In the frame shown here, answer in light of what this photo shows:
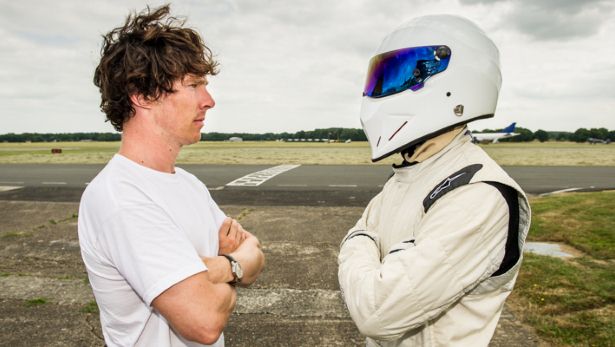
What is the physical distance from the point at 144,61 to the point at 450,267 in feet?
4.83

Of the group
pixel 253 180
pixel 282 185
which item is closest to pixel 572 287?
pixel 282 185

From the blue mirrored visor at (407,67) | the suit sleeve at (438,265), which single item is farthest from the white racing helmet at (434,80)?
the suit sleeve at (438,265)

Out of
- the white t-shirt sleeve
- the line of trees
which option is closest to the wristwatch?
the white t-shirt sleeve

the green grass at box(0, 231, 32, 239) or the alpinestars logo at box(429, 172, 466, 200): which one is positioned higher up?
the alpinestars logo at box(429, 172, 466, 200)

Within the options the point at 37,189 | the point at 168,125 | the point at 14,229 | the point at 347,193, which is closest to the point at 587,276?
the point at 168,125

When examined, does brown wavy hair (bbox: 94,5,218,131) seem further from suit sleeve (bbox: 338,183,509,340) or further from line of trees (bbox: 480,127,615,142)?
line of trees (bbox: 480,127,615,142)

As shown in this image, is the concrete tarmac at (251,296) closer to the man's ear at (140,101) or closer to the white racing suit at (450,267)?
the white racing suit at (450,267)

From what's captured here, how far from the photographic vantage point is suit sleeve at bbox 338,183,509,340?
4.69ft

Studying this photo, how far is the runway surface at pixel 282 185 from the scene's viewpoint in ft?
38.9

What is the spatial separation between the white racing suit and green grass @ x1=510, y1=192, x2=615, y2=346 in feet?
9.00

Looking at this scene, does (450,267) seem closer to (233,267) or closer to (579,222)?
(233,267)

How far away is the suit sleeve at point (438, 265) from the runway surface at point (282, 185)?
9.31m

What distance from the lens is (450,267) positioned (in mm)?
1438

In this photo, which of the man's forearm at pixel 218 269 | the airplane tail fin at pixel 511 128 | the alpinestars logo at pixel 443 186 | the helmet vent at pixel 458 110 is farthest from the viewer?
the airplane tail fin at pixel 511 128
